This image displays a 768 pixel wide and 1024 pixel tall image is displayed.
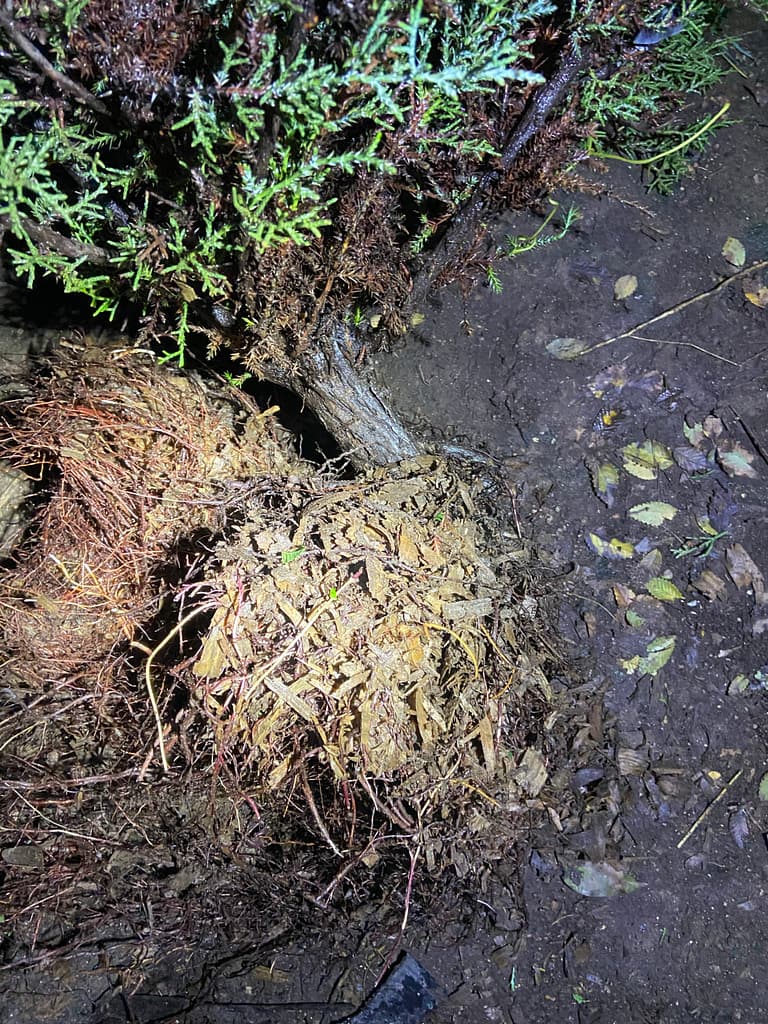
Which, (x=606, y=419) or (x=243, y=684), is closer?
(x=243, y=684)

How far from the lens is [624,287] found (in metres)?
3.24

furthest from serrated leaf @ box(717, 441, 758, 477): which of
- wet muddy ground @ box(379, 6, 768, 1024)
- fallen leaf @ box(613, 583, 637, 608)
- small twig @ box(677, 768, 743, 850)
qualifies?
small twig @ box(677, 768, 743, 850)

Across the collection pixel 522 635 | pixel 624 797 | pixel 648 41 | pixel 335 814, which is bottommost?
pixel 624 797

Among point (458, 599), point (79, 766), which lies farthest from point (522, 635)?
point (79, 766)

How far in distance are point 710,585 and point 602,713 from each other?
24.5 inches

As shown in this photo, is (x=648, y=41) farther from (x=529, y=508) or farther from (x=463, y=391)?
(x=529, y=508)

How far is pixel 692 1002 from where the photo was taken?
88.7 inches

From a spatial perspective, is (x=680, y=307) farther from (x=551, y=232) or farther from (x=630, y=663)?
(x=630, y=663)

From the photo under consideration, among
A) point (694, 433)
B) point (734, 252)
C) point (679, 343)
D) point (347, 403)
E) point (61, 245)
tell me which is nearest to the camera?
point (61, 245)

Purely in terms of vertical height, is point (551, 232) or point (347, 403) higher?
point (347, 403)

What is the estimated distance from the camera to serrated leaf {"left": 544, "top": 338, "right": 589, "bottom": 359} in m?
3.15

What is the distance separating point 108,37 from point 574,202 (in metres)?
2.16

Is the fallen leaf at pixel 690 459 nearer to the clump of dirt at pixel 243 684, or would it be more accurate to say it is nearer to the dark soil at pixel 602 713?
the dark soil at pixel 602 713

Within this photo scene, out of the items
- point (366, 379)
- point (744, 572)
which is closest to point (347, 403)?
point (366, 379)
